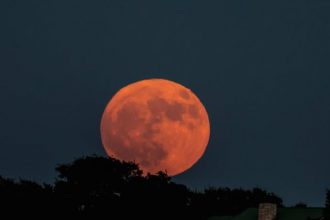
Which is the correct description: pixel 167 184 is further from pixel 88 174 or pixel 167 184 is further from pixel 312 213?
pixel 312 213

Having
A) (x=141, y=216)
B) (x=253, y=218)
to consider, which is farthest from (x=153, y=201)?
(x=253, y=218)

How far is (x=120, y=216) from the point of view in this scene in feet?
300

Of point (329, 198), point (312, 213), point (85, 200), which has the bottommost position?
point (329, 198)

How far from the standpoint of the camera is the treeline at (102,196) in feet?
301

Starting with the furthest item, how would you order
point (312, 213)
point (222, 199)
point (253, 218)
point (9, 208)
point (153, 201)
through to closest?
point (222, 199)
point (153, 201)
point (9, 208)
point (253, 218)
point (312, 213)

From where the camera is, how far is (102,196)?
324ft

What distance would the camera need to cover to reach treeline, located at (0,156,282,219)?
301ft

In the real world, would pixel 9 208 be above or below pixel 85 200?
below

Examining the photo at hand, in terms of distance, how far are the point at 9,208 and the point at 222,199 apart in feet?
162

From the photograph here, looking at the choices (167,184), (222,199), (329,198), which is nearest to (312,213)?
(329,198)

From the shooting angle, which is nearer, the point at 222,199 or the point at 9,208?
the point at 9,208

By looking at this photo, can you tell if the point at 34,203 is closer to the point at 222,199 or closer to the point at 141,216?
the point at 141,216

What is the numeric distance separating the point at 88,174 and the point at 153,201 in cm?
1389

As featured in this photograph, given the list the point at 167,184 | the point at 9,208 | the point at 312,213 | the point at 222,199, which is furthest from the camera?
the point at 222,199
